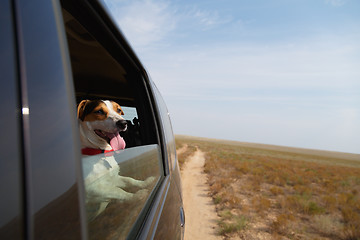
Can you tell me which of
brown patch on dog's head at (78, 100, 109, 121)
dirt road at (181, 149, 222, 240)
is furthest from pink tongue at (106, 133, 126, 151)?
dirt road at (181, 149, 222, 240)

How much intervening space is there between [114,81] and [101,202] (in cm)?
318

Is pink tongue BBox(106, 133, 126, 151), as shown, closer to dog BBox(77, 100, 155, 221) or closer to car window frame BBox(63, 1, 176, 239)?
dog BBox(77, 100, 155, 221)

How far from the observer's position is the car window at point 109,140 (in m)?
0.97

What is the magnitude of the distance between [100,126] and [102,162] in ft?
4.86

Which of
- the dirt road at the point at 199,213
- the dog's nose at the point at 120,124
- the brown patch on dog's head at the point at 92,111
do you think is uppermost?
the brown patch on dog's head at the point at 92,111

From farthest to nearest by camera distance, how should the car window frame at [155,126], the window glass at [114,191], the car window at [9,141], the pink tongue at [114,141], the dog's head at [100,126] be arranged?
the pink tongue at [114,141] < the dog's head at [100,126] < the car window frame at [155,126] < the window glass at [114,191] < the car window at [9,141]

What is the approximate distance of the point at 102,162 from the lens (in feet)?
3.41

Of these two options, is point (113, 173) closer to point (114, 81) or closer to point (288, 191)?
point (114, 81)

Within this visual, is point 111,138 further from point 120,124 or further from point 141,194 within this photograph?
point 141,194

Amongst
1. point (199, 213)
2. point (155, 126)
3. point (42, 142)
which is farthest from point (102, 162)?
point (199, 213)

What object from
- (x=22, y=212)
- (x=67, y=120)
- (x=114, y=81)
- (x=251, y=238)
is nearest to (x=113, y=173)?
(x=67, y=120)

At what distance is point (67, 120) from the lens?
657 mm

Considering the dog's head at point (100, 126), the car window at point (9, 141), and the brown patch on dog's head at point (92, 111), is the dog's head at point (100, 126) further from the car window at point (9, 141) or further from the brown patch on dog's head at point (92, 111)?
the car window at point (9, 141)

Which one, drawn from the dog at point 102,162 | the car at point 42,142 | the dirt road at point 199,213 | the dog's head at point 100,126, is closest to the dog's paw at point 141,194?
the dog at point 102,162
